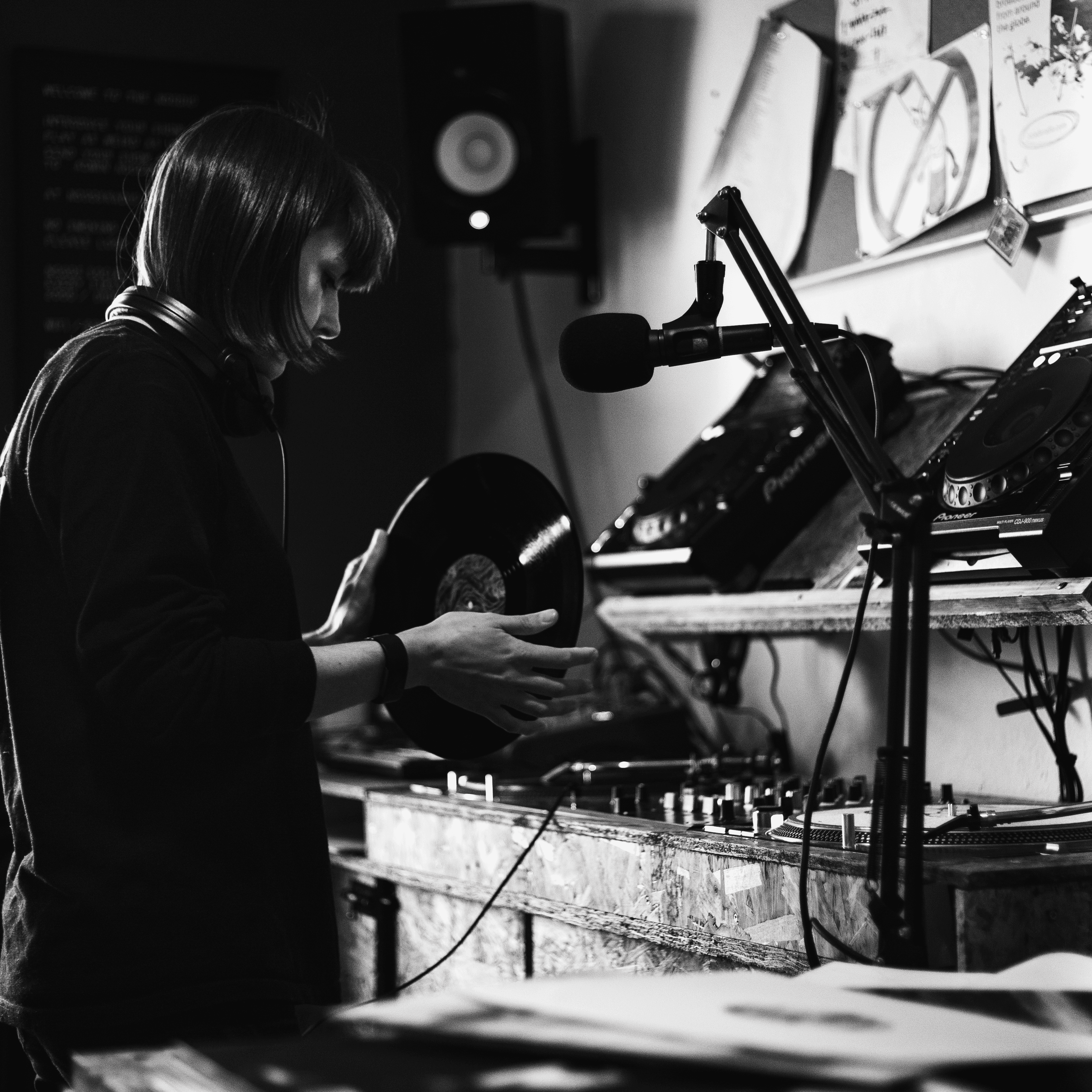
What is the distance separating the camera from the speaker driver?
2920 millimetres

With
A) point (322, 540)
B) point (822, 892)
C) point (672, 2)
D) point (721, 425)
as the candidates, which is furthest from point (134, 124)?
point (822, 892)

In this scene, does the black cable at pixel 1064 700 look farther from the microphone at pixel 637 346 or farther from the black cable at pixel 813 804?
the microphone at pixel 637 346

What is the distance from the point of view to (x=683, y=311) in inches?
106

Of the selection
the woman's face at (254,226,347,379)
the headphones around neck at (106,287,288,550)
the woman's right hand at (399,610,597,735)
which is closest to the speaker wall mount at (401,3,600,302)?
the woman's face at (254,226,347,379)

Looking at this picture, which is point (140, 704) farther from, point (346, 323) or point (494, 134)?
point (346, 323)

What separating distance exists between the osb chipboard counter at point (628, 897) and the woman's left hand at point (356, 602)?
34 centimetres

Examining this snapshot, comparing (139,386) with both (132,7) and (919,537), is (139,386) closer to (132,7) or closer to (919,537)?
(919,537)

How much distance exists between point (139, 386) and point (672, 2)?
6.32 ft

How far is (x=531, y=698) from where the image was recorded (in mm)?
1354

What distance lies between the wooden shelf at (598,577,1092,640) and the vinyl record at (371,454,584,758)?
373 mm

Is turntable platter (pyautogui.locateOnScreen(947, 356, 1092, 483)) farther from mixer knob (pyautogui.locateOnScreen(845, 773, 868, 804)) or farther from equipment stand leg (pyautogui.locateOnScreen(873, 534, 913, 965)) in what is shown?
equipment stand leg (pyautogui.locateOnScreen(873, 534, 913, 965))

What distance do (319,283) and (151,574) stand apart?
0.42 m

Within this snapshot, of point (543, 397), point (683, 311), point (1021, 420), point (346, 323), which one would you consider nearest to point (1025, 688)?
point (1021, 420)

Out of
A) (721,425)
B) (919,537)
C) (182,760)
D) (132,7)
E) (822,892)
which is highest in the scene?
(132,7)
